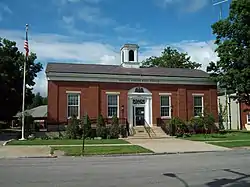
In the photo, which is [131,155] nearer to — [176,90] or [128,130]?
[128,130]

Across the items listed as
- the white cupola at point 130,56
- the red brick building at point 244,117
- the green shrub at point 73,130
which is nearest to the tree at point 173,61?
the red brick building at point 244,117

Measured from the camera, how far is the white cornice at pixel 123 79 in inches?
1266

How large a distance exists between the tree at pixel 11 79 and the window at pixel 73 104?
7.48 metres

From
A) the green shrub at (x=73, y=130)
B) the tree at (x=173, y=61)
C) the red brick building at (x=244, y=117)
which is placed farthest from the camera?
the tree at (x=173, y=61)

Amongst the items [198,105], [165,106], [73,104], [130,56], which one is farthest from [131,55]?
[73,104]

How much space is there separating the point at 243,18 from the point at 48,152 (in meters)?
26.0

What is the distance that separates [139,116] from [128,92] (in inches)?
107

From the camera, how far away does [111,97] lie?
1325 inches

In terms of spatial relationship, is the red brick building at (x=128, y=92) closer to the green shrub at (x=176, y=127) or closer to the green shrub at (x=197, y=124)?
the green shrub at (x=197, y=124)

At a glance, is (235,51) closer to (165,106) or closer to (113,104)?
(165,106)

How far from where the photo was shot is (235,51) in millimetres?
35594

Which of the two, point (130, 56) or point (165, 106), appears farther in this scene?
point (130, 56)

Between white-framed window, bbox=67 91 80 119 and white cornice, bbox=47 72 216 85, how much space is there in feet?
4.77

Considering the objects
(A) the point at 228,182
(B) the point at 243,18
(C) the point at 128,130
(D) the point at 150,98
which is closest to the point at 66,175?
(A) the point at 228,182
